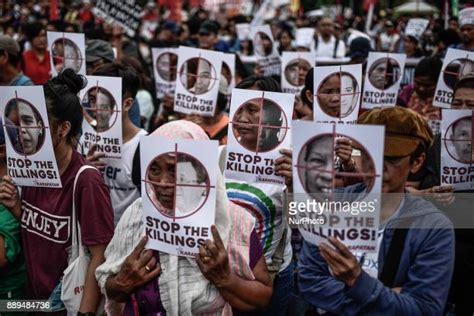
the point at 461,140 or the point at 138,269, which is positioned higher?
the point at 461,140

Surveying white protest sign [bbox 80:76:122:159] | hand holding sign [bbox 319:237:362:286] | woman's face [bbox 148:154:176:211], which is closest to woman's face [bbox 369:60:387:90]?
white protest sign [bbox 80:76:122:159]

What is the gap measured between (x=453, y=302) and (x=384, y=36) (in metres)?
14.4

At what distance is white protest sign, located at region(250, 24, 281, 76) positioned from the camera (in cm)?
941

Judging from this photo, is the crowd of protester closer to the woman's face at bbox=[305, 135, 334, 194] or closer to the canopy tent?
the woman's face at bbox=[305, 135, 334, 194]

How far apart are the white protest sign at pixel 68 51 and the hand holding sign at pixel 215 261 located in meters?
3.98

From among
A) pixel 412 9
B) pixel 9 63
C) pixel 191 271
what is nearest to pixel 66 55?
pixel 9 63

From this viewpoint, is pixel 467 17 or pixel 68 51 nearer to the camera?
pixel 68 51

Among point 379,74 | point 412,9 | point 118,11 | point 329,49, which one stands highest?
point 118,11

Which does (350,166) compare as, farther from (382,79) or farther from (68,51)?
(68,51)

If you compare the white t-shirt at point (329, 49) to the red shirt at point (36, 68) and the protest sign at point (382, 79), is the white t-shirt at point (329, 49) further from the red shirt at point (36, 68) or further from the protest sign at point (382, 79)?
the protest sign at point (382, 79)

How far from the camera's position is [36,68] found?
950 cm

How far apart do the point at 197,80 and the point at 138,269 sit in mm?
3425

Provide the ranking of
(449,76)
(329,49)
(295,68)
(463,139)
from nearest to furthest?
(463,139), (449,76), (295,68), (329,49)

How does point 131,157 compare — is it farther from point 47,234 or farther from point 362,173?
point 362,173
